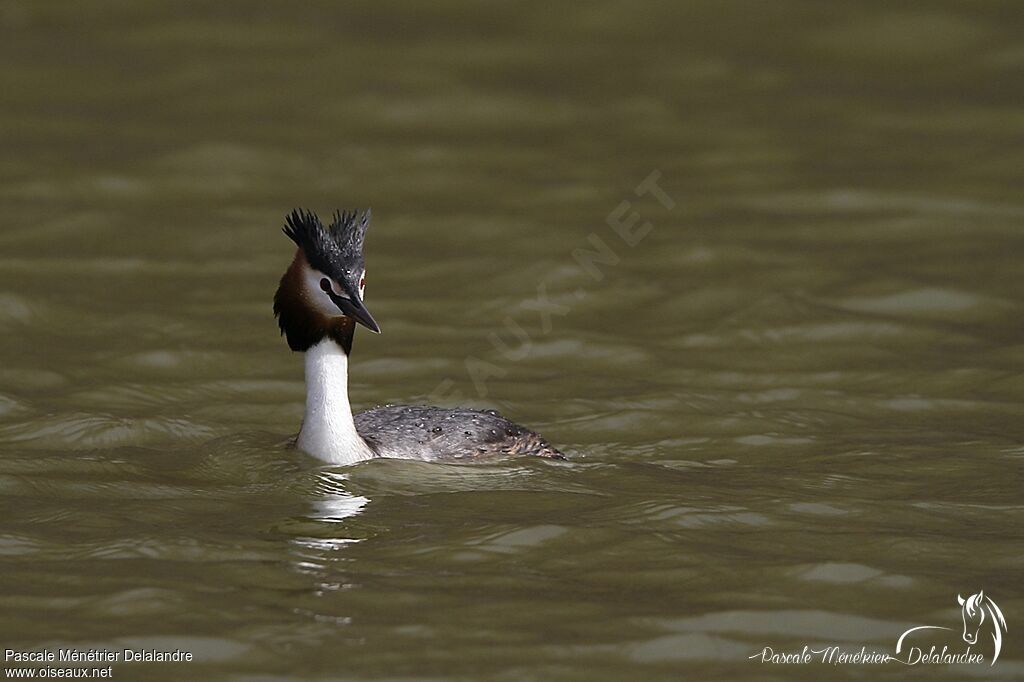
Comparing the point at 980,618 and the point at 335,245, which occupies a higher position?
the point at 335,245

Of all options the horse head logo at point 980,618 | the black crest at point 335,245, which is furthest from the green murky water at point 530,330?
the black crest at point 335,245

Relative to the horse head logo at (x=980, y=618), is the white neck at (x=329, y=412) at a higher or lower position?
higher

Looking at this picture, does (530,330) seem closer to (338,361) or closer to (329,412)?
(338,361)

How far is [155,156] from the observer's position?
16.1 meters

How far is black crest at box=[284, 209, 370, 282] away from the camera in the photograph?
9086mm

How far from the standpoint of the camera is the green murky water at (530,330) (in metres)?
7.22

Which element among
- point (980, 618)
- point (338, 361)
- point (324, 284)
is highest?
point (324, 284)

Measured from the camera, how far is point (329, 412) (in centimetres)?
922

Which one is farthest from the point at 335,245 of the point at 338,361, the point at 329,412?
the point at 329,412

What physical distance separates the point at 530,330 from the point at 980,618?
19.5ft

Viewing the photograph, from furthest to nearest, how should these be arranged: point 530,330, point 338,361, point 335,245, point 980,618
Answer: point 530,330 → point 338,361 → point 335,245 → point 980,618

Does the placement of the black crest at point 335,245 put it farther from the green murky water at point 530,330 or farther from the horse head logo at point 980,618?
the horse head logo at point 980,618

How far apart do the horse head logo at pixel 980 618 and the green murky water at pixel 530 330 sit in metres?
0.07

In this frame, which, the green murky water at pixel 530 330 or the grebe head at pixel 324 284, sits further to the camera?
the grebe head at pixel 324 284
